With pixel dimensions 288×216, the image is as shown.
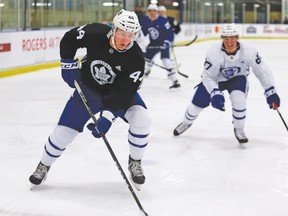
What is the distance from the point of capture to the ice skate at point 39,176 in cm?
270

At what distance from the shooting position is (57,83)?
7.16 m

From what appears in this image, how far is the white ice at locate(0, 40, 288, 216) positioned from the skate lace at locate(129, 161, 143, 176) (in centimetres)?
9

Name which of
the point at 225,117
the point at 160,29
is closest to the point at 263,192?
the point at 225,117

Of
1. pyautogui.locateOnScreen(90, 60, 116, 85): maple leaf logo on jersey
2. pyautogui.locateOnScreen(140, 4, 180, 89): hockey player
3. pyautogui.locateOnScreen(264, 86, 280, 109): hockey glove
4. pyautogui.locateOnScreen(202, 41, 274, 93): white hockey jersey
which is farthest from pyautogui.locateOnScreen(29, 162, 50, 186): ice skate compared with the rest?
pyautogui.locateOnScreen(140, 4, 180, 89): hockey player

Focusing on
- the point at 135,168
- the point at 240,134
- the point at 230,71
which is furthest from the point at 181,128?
the point at 135,168

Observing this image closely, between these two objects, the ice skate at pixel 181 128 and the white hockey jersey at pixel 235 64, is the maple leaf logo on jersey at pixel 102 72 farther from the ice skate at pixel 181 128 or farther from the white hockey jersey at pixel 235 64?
the ice skate at pixel 181 128

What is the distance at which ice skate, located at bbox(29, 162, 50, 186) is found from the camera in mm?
2695

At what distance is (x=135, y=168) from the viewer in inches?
109

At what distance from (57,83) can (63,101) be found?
1.50 metres

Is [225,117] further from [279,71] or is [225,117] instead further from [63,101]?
[279,71]

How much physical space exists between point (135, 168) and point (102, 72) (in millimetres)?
531

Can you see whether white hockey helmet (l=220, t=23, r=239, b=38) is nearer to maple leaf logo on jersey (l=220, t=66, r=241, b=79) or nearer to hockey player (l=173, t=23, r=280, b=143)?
hockey player (l=173, t=23, r=280, b=143)

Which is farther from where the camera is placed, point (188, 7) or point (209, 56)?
point (188, 7)

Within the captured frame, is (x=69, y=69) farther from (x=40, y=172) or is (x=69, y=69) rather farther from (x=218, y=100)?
(x=218, y=100)
